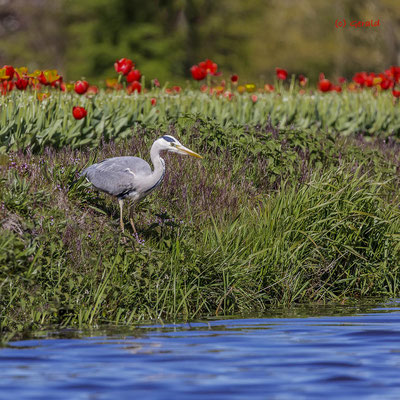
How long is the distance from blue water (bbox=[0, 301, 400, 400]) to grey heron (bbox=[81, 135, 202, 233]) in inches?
49.5

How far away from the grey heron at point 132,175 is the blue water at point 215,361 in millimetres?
1257

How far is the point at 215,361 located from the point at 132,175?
2.45 meters

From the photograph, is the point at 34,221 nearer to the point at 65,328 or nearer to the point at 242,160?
the point at 65,328

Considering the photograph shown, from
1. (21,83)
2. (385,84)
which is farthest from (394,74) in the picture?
(21,83)

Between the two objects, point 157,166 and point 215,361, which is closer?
point 215,361

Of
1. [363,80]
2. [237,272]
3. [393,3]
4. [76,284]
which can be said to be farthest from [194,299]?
[393,3]

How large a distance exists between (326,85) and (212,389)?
11.3 m

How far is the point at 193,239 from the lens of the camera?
8.30m

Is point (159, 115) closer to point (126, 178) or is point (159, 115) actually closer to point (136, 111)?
point (136, 111)

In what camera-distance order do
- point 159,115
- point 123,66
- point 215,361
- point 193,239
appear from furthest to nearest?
point 123,66
point 159,115
point 193,239
point 215,361

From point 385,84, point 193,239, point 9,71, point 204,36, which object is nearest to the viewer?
point 193,239

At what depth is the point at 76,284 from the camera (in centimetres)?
737

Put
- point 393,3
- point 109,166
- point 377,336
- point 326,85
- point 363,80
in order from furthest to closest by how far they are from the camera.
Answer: point 393,3 → point 363,80 → point 326,85 → point 109,166 → point 377,336

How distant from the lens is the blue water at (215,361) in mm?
5020
